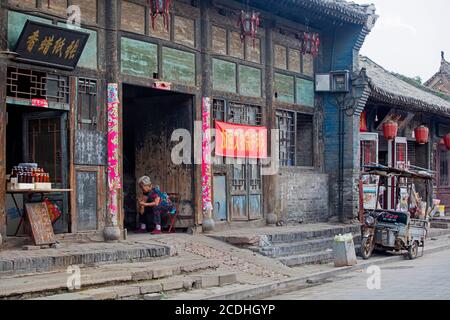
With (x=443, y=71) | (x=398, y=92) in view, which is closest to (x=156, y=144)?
(x=398, y=92)

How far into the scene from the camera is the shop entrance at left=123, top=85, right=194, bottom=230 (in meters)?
16.5

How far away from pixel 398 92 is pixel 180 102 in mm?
10993

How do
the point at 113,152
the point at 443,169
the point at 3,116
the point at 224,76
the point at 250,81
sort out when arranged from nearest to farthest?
the point at 3,116, the point at 113,152, the point at 224,76, the point at 250,81, the point at 443,169

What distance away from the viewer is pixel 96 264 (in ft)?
39.4

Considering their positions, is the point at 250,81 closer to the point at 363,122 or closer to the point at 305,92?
the point at 305,92

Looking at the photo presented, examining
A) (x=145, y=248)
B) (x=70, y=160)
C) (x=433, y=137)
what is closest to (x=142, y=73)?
(x=70, y=160)

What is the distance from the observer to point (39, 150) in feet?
44.8

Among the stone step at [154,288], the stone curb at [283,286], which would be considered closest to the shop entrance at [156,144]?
the stone curb at [283,286]

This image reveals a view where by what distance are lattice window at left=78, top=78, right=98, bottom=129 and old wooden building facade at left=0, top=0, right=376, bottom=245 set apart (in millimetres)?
22

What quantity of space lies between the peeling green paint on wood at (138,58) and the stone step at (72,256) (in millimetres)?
3559

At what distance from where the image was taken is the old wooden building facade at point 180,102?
13289 millimetres

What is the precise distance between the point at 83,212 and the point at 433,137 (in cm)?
1868

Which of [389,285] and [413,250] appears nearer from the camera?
[389,285]

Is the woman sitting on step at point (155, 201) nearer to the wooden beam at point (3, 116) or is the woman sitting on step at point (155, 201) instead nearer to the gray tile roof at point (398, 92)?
Answer: the wooden beam at point (3, 116)
